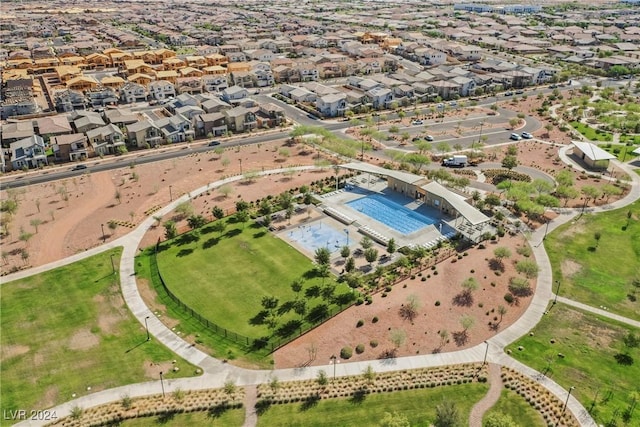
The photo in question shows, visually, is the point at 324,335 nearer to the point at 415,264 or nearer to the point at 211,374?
the point at 211,374

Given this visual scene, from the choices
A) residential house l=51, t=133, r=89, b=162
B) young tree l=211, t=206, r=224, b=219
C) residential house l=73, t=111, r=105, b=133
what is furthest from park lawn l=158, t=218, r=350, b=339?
residential house l=73, t=111, r=105, b=133

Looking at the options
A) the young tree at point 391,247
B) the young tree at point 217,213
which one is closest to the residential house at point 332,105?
the young tree at point 217,213

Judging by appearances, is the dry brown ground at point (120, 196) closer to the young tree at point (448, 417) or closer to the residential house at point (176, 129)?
the residential house at point (176, 129)

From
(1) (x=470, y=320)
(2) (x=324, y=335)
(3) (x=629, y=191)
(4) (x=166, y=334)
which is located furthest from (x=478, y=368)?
(3) (x=629, y=191)

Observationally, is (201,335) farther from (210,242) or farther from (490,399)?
(490,399)

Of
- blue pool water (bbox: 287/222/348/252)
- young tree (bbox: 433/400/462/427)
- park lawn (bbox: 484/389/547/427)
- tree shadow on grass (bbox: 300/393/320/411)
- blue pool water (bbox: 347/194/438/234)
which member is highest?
young tree (bbox: 433/400/462/427)

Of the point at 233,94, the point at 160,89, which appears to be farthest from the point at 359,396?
the point at 160,89

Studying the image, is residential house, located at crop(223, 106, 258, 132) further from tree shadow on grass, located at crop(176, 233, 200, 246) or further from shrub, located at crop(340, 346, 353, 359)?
shrub, located at crop(340, 346, 353, 359)
